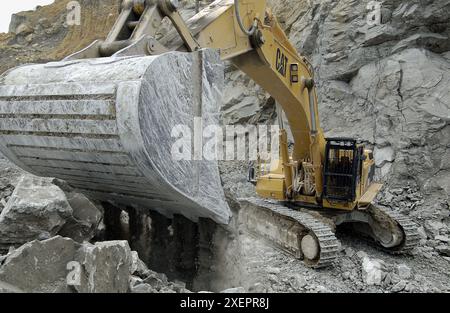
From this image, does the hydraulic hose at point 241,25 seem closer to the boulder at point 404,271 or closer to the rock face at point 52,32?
the boulder at point 404,271

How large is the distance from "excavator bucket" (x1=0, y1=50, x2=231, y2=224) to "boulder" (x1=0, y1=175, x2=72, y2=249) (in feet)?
0.75

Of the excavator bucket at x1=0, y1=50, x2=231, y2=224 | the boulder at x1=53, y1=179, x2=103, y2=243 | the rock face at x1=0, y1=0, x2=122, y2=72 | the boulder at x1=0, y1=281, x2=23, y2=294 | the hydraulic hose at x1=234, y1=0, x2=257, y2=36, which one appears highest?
the rock face at x1=0, y1=0, x2=122, y2=72

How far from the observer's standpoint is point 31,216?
9.21ft

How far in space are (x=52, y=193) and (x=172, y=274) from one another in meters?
1.06

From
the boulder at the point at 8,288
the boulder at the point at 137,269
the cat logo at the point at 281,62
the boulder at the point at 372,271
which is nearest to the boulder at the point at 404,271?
the boulder at the point at 372,271

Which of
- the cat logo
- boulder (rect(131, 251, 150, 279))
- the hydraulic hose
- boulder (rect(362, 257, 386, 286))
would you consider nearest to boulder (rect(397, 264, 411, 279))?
boulder (rect(362, 257, 386, 286))

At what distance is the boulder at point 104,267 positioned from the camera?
2.38 metres

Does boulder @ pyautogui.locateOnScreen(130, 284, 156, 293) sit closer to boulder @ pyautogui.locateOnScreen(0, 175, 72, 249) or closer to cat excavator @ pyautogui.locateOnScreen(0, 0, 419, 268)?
cat excavator @ pyautogui.locateOnScreen(0, 0, 419, 268)

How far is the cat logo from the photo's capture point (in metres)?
4.90

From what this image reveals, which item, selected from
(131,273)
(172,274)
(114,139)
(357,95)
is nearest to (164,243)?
(172,274)

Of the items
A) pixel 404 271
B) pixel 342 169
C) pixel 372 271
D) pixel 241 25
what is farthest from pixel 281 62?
pixel 404 271

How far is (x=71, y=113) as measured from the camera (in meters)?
2.47

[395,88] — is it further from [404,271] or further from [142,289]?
[142,289]

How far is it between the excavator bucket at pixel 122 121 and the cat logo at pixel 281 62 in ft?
7.16
